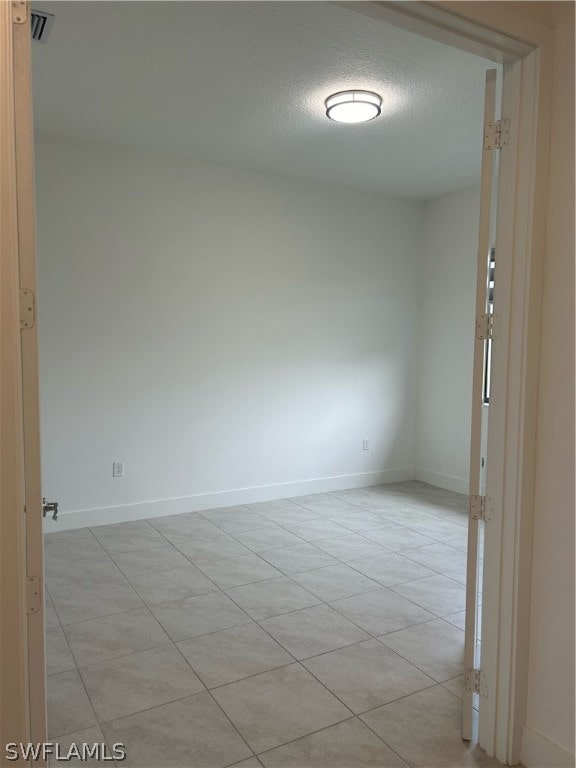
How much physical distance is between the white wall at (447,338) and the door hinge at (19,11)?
4.50 metres

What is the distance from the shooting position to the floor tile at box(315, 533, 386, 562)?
149 inches

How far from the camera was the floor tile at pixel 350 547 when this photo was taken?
379cm

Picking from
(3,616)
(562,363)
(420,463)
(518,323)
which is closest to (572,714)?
(562,363)

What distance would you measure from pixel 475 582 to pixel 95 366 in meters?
3.22

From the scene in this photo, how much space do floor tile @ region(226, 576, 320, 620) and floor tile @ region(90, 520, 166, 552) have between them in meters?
0.96

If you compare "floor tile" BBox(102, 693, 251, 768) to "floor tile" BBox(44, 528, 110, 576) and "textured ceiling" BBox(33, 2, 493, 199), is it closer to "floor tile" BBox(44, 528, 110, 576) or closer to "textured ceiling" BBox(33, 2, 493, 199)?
"floor tile" BBox(44, 528, 110, 576)

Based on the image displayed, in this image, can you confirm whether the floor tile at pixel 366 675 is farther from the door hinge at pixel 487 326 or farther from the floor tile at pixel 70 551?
the floor tile at pixel 70 551

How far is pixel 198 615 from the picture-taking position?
291 centimetres

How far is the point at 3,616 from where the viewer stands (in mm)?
1287

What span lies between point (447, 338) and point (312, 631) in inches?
139

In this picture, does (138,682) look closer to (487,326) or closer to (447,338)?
(487,326)

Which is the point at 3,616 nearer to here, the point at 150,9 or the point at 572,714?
the point at 572,714

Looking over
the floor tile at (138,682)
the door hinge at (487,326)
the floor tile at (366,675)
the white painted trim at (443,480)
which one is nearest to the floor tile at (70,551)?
the floor tile at (138,682)

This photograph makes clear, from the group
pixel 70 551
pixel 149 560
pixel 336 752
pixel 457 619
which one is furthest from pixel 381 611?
pixel 70 551
